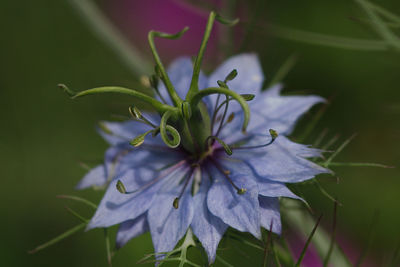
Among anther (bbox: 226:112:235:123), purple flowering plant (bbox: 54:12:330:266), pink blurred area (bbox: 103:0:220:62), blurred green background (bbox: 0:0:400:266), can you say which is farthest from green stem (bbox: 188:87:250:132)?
pink blurred area (bbox: 103:0:220:62)

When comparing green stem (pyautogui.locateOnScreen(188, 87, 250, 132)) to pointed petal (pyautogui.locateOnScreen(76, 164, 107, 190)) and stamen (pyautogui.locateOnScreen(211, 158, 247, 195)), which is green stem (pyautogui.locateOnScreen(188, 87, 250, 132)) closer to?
stamen (pyautogui.locateOnScreen(211, 158, 247, 195))

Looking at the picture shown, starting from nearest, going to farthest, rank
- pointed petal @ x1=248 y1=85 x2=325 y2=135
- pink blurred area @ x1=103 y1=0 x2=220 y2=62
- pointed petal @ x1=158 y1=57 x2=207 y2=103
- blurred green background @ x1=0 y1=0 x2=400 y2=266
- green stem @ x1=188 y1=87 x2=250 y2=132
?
green stem @ x1=188 y1=87 x2=250 y2=132 → pointed petal @ x1=248 y1=85 x2=325 y2=135 → pointed petal @ x1=158 y1=57 x2=207 y2=103 → blurred green background @ x1=0 y1=0 x2=400 y2=266 → pink blurred area @ x1=103 y1=0 x2=220 y2=62

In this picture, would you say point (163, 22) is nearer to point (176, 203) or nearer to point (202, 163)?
point (202, 163)

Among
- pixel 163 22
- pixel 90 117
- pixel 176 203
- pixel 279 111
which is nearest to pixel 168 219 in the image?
pixel 176 203

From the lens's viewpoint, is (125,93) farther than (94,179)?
No

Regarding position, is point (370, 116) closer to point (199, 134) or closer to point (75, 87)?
point (199, 134)

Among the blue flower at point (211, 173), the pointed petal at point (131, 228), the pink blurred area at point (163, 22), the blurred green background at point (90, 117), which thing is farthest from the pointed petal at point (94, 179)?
the pink blurred area at point (163, 22)
